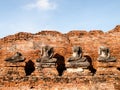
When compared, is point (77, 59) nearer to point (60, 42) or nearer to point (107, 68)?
point (107, 68)

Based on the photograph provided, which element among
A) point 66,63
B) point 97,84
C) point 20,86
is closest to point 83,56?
point 66,63

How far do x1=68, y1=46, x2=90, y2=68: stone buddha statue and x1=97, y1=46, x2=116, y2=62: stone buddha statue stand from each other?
652 mm

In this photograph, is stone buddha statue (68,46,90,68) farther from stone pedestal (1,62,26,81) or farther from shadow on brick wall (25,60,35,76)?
stone pedestal (1,62,26,81)

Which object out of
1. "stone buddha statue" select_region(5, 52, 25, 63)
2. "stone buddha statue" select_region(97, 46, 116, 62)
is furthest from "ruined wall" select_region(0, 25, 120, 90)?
"stone buddha statue" select_region(97, 46, 116, 62)

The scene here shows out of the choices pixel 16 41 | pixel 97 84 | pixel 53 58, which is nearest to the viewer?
pixel 97 84

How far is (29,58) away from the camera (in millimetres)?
19016

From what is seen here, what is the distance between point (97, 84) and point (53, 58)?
8.24ft

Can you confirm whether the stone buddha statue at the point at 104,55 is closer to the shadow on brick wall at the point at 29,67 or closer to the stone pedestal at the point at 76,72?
the stone pedestal at the point at 76,72

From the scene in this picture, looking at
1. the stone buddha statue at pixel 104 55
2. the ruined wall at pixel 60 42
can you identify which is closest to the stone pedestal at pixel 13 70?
the ruined wall at pixel 60 42

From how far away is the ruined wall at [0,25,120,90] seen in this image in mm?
18953

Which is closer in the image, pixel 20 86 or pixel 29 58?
pixel 20 86

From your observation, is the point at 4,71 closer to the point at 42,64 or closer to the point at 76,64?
the point at 42,64

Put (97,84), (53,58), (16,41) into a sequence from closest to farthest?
1. (97,84)
2. (53,58)
3. (16,41)

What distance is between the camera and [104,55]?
Answer: 17766mm
